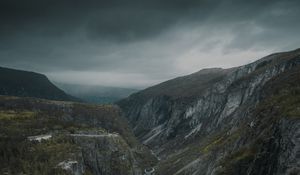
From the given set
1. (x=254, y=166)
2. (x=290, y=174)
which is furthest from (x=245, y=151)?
(x=290, y=174)

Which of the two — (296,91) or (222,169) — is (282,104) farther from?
(222,169)

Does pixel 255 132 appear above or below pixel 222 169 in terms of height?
above

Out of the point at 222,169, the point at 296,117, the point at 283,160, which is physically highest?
the point at 296,117

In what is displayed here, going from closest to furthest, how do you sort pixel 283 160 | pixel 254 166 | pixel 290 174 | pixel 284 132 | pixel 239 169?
1. pixel 290 174
2. pixel 283 160
3. pixel 284 132
4. pixel 254 166
5. pixel 239 169

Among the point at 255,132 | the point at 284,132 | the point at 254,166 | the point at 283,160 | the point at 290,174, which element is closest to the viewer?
the point at 290,174

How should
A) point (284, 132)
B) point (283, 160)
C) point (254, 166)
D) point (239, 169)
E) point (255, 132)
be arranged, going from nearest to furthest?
1. point (283, 160)
2. point (284, 132)
3. point (254, 166)
4. point (239, 169)
5. point (255, 132)

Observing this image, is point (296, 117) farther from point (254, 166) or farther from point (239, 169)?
point (239, 169)

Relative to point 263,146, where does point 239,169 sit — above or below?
below

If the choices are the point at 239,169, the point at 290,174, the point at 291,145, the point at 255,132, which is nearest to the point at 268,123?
the point at 255,132

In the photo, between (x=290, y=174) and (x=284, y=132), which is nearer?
(x=290, y=174)

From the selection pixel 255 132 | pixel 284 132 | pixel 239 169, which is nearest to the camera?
pixel 284 132
